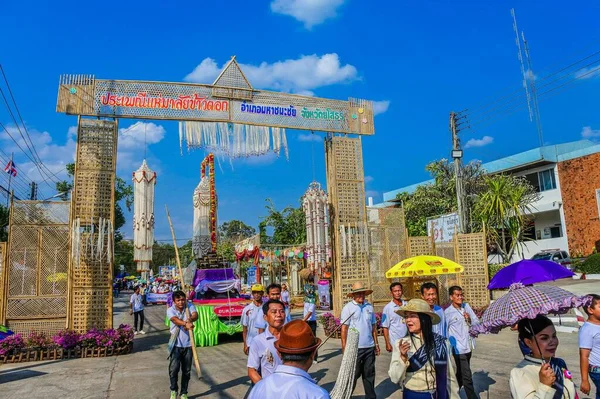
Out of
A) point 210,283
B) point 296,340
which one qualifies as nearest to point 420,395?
point 296,340

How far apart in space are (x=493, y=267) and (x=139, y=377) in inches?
768

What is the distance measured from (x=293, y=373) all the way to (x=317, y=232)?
11.9 meters

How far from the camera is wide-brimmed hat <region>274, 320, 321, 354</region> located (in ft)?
7.50

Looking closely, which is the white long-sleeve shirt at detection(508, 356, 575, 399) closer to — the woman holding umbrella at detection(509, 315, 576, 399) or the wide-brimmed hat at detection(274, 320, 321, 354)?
the woman holding umbrella at detection(509, 315, 576, 399)

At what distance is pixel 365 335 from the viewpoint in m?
5.95

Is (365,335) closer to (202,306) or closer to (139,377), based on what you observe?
(139,377)

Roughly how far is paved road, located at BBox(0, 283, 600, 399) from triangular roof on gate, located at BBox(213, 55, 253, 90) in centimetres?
691

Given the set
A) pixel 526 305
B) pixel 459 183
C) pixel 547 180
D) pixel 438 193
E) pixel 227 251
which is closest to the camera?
pixel 526 305

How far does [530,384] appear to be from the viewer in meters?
2.76

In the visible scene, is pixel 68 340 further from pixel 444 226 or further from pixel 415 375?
pixel 444 226

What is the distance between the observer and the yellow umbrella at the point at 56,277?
10781 millimetres

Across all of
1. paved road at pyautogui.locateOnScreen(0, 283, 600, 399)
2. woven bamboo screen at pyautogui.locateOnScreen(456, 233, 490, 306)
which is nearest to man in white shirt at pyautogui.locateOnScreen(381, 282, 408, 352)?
paved road at pyautogui.locateOnScreen(0, 283, 600, 399)

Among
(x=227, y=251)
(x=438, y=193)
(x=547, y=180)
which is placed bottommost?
(x=227, y=251)

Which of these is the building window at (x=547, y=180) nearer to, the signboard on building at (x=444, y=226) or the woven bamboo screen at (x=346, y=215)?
the signboard on building at (x=444, y=226)
